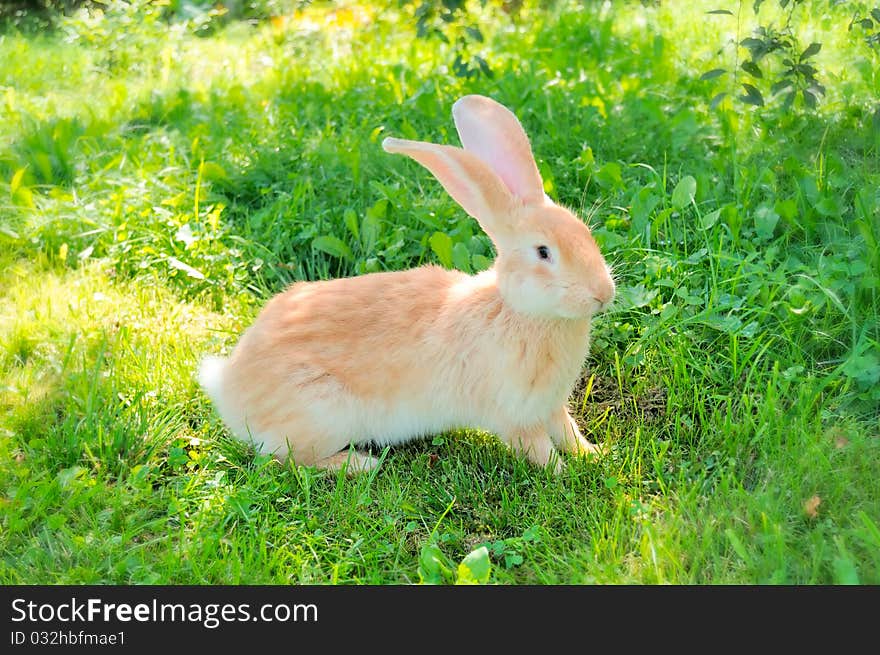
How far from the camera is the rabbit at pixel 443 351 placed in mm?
3043

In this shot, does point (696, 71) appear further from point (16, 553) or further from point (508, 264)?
point (16, 553)

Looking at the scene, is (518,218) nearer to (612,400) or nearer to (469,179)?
(469,179)

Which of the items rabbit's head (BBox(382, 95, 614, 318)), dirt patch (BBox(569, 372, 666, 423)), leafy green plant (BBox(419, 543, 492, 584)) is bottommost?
dirt patch (BBox(569, 372, 666, 423))

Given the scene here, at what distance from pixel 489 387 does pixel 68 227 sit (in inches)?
98.8

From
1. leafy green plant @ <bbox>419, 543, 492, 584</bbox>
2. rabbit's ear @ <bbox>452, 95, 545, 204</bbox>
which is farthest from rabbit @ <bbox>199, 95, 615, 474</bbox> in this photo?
leafy green plant @ <bbox>419, 543, 492, 584</bbox>

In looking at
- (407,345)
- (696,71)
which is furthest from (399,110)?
(407,345)

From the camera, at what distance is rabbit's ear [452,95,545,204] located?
314 centimetres

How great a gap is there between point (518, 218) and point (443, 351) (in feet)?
1.66

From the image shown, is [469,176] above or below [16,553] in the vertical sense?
above

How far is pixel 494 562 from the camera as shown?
2.83 metres

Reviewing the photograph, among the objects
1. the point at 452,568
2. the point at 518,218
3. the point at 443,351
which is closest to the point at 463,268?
the point at 443,351

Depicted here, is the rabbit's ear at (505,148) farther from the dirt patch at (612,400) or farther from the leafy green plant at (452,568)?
the leafy green plant at (452,568)

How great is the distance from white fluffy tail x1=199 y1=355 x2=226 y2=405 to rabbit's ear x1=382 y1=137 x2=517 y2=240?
1.07 meters

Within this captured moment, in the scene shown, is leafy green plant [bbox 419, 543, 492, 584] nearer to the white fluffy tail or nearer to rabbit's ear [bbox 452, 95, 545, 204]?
the white fluffy tail
